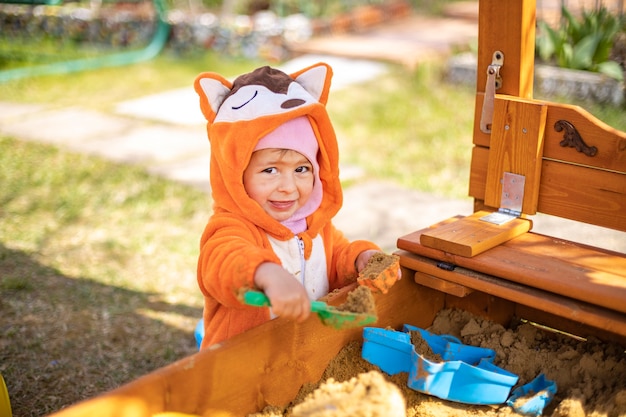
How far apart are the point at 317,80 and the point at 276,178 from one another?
0.34 m

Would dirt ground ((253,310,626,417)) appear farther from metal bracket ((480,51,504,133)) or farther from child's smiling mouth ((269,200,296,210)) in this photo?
metal bracket ((480,51,504,133))

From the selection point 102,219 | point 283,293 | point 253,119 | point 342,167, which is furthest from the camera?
point 342,167

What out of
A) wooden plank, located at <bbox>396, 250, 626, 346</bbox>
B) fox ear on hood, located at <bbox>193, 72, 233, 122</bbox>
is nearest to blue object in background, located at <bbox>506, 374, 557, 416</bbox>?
wooden plank, located at <bbox>396, 250, 626, 346</bbox>

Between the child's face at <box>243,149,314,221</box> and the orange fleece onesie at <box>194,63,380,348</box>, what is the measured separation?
0.04 metres

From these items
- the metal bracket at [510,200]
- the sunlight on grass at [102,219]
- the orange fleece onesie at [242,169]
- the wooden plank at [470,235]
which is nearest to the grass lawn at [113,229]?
the sunlight on grass at [102,219]

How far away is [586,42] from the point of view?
5566 mm

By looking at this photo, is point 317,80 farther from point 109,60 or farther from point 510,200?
point 109,60

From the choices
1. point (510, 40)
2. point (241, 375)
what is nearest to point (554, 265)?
point (510, 40)

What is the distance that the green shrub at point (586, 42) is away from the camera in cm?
543

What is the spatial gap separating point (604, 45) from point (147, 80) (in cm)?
384

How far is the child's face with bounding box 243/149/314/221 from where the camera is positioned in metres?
1.99

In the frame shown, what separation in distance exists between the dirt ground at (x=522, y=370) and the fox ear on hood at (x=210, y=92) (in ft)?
2.53

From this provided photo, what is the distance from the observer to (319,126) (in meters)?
2.08

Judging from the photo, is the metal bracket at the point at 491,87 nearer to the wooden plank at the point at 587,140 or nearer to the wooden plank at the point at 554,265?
the wooden plank at the point at 587,140
